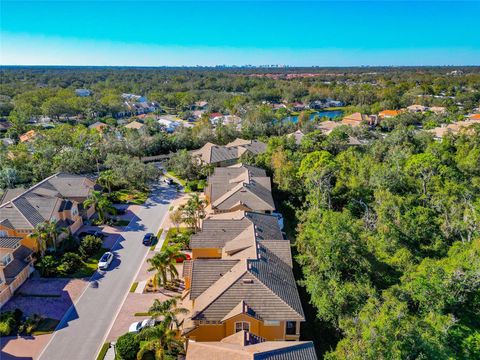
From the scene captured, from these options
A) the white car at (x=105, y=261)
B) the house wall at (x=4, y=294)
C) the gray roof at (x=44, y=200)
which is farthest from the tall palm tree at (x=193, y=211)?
the house wall at (x=4, y=294)

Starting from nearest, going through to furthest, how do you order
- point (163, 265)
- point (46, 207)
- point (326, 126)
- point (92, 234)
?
point (163, 265), point (46, 207), point (92, 234), point (326, 126)

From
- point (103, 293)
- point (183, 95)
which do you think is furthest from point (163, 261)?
point (183, 95)

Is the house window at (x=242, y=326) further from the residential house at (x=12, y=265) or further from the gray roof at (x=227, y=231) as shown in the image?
the residential house at (x=12, y=265)

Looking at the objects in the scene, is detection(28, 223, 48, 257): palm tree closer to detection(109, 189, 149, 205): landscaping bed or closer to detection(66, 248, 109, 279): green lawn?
detection(66, 248, 109, 279): green lawn

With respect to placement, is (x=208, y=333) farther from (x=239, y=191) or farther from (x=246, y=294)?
(x=239, y=191)

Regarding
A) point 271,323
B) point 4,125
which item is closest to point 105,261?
point 271,323

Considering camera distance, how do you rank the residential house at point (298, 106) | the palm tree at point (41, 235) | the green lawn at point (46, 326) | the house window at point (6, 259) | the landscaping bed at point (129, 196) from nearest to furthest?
the green lawn at point (46, 326) → the house window at point (6, 259) → the palm tree at point (41, 235) → the landscaping bed at point (129, 196) → the residential house at point (298, 106)

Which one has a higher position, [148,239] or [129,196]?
[129,196]
